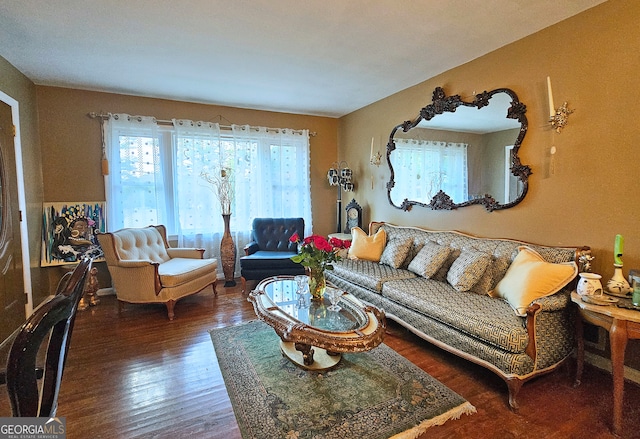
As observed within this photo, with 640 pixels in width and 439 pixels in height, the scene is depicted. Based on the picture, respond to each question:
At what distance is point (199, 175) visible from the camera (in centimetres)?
435

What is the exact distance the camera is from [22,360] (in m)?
0.72

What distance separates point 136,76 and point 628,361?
4956 millimetres

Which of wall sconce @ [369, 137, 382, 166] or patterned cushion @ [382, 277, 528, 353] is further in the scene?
wall sconce @ [369, 137, 382, 166]

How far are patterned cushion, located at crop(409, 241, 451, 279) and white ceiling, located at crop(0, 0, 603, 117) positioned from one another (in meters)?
1.80

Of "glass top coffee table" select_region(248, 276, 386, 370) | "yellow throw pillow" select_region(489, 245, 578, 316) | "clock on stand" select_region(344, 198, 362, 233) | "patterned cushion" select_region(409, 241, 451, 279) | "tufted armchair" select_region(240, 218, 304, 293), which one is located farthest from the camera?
"clock on stand" select_region(344, 198, 362, 233)

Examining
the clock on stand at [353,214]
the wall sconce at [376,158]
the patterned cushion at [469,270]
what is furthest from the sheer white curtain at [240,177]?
the patterned cushion at [469,270]

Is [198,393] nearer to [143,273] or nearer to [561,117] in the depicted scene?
[143,273]

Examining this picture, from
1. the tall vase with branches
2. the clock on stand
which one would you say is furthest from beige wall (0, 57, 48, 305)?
the clock on stand

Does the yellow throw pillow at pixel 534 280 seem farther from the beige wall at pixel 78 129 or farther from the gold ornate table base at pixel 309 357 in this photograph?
the beige wall at pixel 78 129

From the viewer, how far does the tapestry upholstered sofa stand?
190 cm

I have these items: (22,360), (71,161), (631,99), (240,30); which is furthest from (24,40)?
(631,99)

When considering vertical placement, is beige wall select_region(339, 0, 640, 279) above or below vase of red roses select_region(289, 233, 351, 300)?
above

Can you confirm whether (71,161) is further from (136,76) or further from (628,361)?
(628,361)

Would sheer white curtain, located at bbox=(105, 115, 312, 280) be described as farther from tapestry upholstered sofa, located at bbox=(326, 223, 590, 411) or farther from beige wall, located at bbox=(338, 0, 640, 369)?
beige wall, located at bbox=(338, 0, 640, 369)
